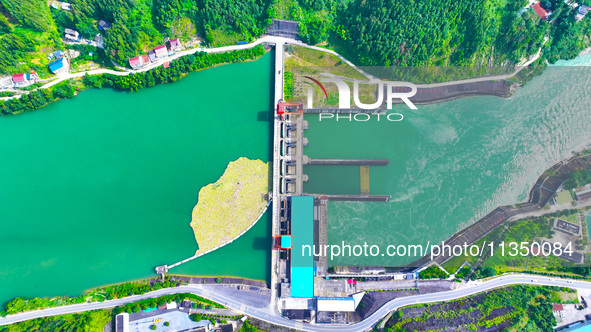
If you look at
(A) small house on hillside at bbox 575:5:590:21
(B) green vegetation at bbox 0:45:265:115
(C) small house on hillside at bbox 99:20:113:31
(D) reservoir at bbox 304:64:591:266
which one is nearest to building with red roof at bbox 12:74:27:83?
(B) green vegetation at bbox 0:45:265:115

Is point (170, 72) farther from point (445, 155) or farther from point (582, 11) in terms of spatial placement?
point (582, 11)

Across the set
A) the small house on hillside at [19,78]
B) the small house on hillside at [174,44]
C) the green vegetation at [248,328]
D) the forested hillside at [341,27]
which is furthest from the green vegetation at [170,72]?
the green vegetation at [248,328]

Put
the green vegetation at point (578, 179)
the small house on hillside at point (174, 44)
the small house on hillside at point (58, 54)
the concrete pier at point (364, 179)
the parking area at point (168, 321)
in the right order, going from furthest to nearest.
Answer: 1. the small house on hillside at point (174, 44)
2. the small house on hillside at point (58, 54)
3. the concrete pier at point (364, 179)
4. the green vegetation at point (578, 179)
5. the parking area at point (168, 321)

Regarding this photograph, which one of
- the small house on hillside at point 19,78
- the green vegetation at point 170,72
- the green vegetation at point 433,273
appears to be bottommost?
the green vegetation at point 433,273

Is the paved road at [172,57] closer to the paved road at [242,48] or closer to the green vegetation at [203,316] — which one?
the paved road at [242,48]

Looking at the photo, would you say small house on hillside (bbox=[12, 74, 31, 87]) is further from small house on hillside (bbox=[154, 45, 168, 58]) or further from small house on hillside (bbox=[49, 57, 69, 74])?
small house on hillside (bbox=[154, 45, 168, 58])

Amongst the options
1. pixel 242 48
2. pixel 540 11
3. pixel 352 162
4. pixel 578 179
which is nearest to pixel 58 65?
pixel 242 48
